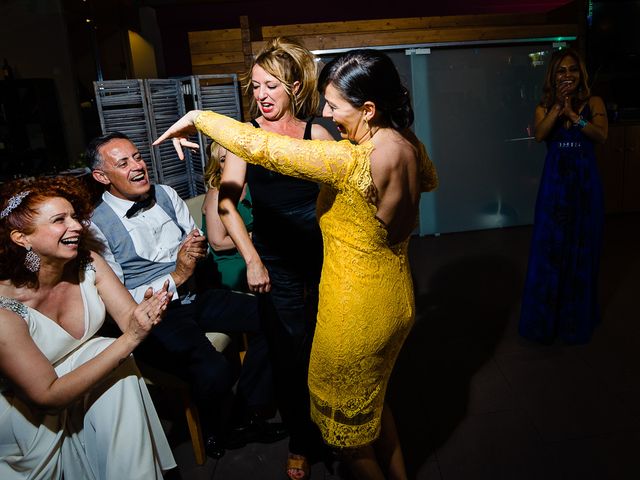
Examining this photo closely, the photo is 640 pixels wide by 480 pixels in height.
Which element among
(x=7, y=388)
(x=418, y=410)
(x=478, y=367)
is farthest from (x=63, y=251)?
(x=478, y=367)

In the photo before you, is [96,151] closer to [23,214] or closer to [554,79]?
[23,214]

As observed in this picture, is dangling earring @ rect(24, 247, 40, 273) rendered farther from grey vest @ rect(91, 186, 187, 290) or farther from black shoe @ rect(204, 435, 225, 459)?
black shoe @ rect(204, 435, 225, 459)

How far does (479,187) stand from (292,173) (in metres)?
4.49

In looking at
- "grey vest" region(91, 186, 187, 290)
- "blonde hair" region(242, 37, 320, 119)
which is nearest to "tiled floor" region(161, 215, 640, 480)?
"grey vest" region(91, 186, 187, 290)

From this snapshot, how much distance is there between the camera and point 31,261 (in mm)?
1566

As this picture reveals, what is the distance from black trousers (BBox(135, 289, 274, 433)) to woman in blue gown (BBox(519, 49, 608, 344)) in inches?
65.2

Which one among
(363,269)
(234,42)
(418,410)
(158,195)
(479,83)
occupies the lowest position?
(418,410)

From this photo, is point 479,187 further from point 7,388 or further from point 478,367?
point 7,388

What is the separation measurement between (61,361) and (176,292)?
2.36 ft

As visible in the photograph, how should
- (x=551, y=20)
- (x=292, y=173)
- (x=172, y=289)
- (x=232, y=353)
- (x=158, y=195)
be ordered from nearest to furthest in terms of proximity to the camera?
(x=292, y=173) → (x=172, y=289) → (x=158, y=195) → (x=232, y=353) → (x=551, y=20)

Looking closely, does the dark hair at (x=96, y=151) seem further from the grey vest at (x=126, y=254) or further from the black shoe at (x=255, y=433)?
the black shoe at (x=255, y=433)

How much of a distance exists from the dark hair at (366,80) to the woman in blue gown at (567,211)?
1.71m

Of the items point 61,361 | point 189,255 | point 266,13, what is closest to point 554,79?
point 189,255

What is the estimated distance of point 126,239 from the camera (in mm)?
2209
